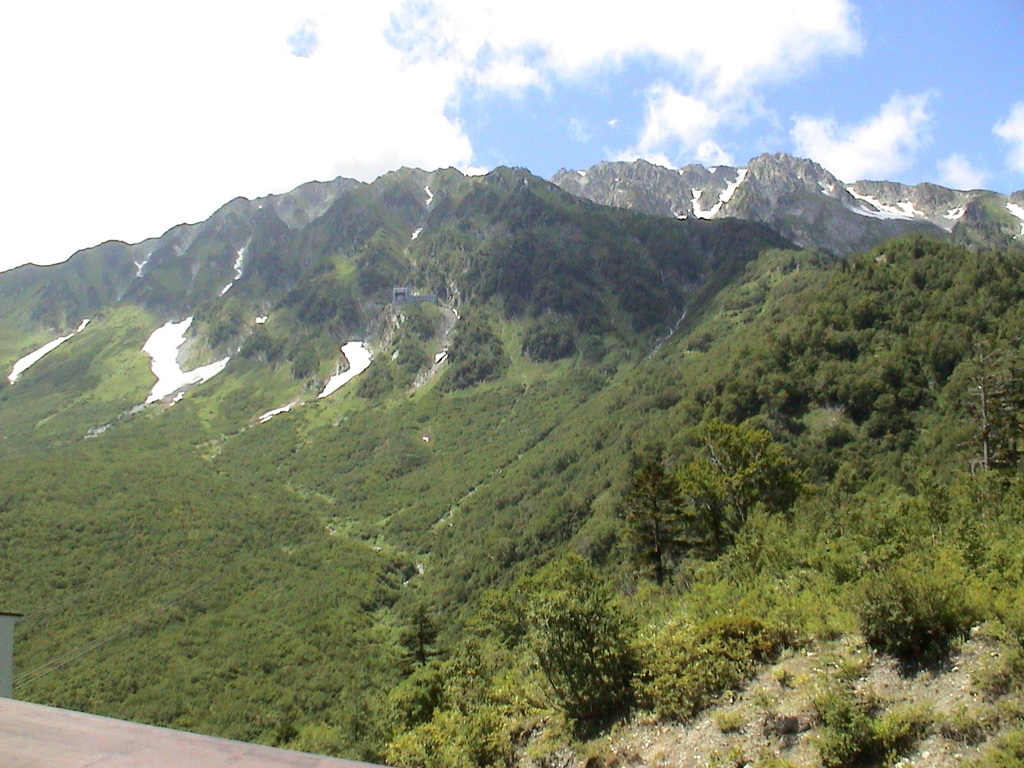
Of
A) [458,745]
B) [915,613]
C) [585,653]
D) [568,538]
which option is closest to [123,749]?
[915,613]

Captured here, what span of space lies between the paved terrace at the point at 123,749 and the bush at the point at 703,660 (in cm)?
1573

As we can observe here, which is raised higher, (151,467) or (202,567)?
(151,467)

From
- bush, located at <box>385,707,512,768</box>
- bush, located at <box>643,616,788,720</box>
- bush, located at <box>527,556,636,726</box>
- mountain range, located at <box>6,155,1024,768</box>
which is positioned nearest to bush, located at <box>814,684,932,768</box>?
mountain range, located at <box>6,155,1024,768</box>

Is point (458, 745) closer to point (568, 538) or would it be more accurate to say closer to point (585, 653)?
point (585, 653)

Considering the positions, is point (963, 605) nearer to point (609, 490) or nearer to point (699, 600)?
point (699, 600)

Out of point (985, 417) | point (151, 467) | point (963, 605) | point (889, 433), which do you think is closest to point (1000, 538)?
point (963, 605)

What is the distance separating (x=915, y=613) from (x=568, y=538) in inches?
3705

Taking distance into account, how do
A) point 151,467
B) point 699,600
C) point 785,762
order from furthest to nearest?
point 151,467 < point 699,600 < point 785,762

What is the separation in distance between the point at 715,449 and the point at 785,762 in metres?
29.3

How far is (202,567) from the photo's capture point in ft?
371

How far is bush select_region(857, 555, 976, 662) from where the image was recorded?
15.0 m

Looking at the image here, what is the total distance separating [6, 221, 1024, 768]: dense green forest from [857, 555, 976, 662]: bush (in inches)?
2.3

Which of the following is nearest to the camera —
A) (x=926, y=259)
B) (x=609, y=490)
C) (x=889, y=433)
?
(x=889, y=433)

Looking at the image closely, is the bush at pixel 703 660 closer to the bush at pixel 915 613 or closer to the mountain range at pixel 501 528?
the mountain range at pixel 501 528
